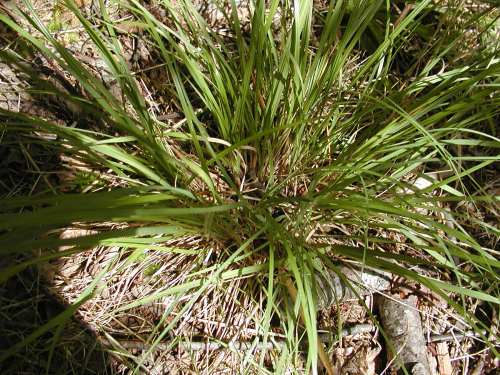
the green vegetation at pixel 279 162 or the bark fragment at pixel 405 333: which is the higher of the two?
the green vegetation at pixel 279 162

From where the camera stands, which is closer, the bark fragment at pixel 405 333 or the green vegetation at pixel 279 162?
the green vegetation at pixel 279 162

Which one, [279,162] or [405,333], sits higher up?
[279,162]

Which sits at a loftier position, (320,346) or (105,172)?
(105,172)

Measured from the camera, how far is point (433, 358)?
3.62 feet

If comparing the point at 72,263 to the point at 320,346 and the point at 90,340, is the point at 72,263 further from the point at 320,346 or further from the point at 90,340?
the point at 320,346

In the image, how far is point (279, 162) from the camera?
1.12m

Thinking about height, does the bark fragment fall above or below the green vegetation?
below

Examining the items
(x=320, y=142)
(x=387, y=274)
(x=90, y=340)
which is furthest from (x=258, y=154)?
(x=90, y=340)

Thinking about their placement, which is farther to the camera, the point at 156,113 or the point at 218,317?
the point at 156,113

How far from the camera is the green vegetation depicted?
871mm

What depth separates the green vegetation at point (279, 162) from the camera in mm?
871

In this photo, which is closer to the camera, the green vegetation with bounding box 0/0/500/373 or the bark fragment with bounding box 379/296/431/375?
the green vegetation with bounding box 0/0/500/373

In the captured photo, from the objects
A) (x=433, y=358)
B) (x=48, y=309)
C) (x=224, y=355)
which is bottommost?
(x=433, y=358)

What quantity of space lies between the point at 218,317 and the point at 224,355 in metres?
0.09
